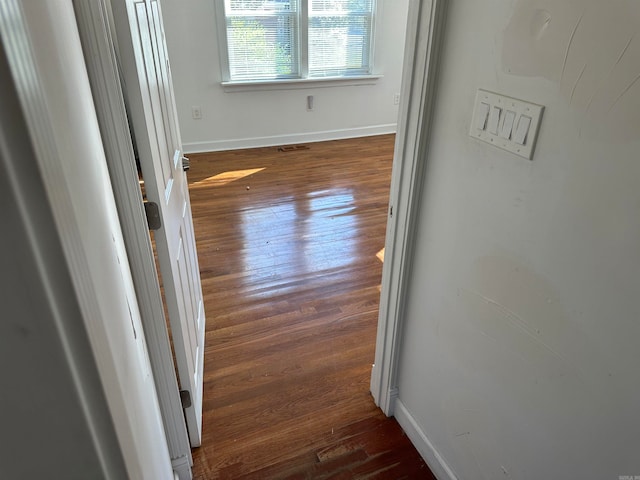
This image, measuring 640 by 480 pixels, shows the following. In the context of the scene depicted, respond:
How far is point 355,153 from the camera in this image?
478cm

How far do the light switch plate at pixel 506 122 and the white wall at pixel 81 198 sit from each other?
0.87 meters

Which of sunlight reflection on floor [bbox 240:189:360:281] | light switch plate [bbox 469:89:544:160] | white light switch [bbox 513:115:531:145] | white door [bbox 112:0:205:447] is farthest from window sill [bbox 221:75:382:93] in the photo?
white light switch [bbox 513:115:531:145]

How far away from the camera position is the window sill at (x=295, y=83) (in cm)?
454

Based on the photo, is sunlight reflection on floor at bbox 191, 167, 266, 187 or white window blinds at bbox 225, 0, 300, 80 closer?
sunlight reflection on floor at bbox 191, 167, 266, 187

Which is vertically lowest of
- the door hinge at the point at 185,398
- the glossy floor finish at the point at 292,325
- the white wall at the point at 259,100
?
the glossy floor finish at the point at 292,325

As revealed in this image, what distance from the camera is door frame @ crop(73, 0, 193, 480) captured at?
0.88 meters

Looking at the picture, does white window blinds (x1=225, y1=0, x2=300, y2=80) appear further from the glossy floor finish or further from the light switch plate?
the light switch plate

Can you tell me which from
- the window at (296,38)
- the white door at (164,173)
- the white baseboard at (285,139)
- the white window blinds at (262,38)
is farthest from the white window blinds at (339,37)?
the white door at (164,173)

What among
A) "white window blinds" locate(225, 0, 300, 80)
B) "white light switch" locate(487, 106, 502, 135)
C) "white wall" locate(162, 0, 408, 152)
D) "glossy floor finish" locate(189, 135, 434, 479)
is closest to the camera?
"white light switch" locate(487, 106, 502, 135)

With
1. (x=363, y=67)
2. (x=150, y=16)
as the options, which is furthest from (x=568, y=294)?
(x=363, y=67)

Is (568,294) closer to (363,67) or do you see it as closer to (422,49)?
(422,49)

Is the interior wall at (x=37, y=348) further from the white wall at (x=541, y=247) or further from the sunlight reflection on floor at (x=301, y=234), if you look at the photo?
the sunlight reflection on floor at (x=301, y=234)

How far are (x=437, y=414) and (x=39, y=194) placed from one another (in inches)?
58.3

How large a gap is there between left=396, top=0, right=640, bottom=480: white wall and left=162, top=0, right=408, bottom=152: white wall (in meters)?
3.71
